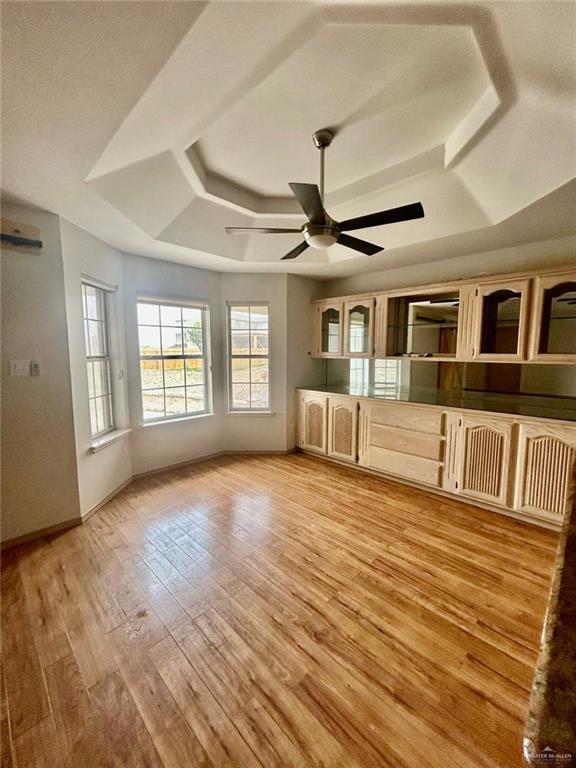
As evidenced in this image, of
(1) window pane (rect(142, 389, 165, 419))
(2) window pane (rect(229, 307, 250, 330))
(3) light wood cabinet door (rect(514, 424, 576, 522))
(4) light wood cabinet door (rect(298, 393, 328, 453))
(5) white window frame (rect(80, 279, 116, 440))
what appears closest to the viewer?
(3) light wood cabinet door (rect(514, 424, 576, 522))

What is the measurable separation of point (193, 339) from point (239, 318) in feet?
2.29

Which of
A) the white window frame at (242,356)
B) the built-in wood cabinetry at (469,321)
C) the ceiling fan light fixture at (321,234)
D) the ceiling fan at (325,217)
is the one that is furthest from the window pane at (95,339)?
the built-in wood cabinetry at (469,321)

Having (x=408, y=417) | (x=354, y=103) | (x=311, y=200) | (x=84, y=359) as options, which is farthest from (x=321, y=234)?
(x=84, y=359)

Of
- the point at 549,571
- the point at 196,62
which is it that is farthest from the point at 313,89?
the point at 549,571

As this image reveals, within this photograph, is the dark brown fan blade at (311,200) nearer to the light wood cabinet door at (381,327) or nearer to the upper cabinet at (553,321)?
the light wood cabinet door at (381,327)

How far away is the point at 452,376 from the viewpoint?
363cm

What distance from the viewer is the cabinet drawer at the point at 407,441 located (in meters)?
3.28

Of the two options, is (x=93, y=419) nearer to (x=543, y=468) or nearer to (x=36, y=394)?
(x=36, y=394)

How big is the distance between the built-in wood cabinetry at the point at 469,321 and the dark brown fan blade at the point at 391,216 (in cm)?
150

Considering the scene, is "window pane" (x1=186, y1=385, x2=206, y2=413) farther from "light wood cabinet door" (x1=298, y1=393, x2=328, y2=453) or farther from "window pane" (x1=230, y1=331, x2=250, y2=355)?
"light wood cabinet door" (x1=298, y1=393, x2=328, y2=453)

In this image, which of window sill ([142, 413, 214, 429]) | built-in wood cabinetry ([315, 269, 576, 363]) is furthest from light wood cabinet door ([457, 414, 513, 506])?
window sill ([142, 413, 214, 429])

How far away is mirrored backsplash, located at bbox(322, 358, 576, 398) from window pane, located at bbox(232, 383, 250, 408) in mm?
1274

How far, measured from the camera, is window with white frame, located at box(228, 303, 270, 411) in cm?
437

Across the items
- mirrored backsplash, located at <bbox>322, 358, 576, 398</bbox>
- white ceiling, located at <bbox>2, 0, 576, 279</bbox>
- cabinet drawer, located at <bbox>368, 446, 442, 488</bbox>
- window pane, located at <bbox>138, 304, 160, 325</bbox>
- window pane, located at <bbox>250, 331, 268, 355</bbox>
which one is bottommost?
cabinet drawer, located at <bbox>368, 446, 442, 488</bbox>
